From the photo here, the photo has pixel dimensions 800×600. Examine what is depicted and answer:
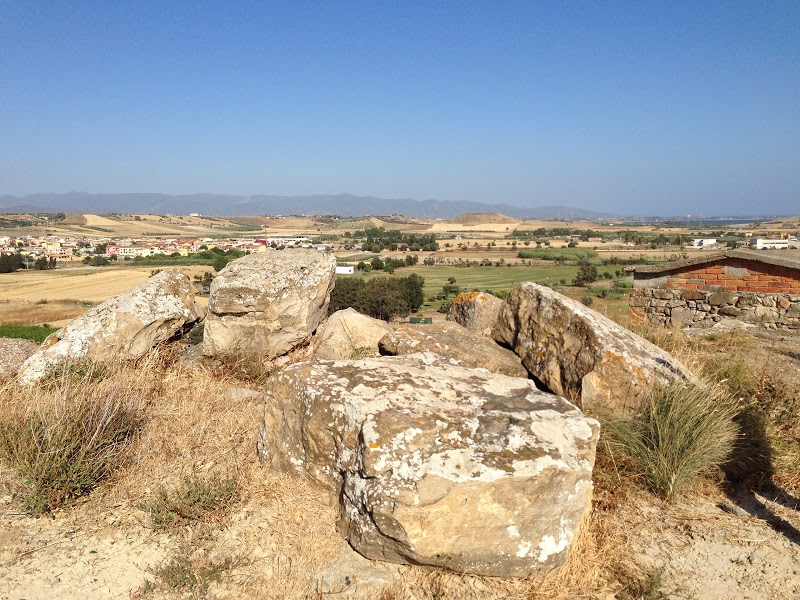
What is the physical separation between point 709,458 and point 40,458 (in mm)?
5216

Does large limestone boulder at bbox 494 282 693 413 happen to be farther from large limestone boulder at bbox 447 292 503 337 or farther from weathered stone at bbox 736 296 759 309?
weathered stone at bbox 736 296 759 309

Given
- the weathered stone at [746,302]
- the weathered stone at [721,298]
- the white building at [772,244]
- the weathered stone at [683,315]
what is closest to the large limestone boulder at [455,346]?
the weathered stone at [683,315]

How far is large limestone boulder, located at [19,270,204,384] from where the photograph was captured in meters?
7.10

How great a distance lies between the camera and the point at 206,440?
504 centimetres

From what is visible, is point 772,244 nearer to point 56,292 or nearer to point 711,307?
point 711,307

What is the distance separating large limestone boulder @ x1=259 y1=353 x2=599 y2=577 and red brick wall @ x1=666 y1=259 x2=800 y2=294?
833cm

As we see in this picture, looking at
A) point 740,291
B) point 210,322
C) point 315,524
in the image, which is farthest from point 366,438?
point 740,291

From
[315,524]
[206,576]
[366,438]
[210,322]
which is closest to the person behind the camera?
[206,576]

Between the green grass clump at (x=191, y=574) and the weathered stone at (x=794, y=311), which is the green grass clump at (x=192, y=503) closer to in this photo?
the green grass clump at (x=191, y=574)

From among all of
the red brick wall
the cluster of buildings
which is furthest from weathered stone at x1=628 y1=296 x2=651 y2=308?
the cluster of buildings

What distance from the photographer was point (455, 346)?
255 inches

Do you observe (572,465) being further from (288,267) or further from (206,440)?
(288,267)

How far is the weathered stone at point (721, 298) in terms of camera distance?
1079cm

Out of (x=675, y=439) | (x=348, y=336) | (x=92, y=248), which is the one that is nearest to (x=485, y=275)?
(x=348, y=336)
